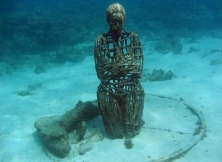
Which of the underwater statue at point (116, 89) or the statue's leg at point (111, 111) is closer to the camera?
the underwater statue at point (116, 89)

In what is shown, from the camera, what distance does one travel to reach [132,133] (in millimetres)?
5039

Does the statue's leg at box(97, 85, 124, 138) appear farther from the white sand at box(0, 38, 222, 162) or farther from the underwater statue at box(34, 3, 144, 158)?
the white sand at box(0, 38, 222, 162)

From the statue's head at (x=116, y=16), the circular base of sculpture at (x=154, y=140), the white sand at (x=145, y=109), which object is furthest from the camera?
the white sand at (x=145, y=109)

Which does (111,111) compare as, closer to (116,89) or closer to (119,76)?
(116,89)

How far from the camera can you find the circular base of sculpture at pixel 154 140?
453 cm

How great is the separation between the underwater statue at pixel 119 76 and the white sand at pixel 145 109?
1.46 ft

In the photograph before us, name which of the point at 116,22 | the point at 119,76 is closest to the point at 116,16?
the point at 116,22

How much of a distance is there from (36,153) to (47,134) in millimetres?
654

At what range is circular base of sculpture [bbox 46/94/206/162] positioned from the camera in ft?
14.9

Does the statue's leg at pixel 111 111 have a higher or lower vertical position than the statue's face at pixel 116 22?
lower

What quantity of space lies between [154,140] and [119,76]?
5.54ft

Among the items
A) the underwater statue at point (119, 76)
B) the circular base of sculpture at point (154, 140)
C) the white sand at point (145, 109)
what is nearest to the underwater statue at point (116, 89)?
the underwater statue at point (119, 76)

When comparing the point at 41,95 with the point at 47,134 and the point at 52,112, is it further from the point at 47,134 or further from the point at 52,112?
the point at 47,134

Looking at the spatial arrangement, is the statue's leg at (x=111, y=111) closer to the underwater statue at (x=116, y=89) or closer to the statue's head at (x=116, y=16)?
the underwater statue at (x=116, y=89)
